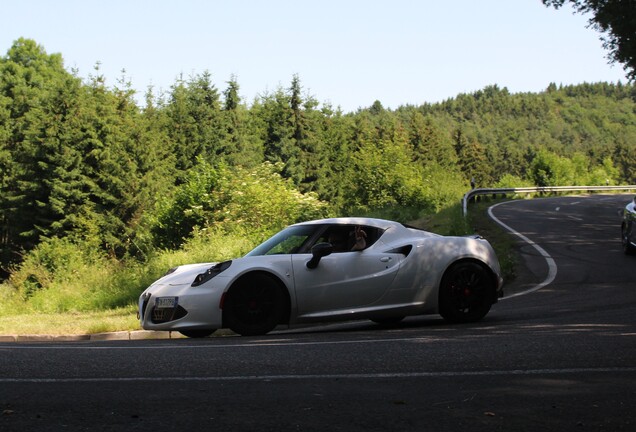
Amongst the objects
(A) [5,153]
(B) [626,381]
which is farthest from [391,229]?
(A) [5,153]

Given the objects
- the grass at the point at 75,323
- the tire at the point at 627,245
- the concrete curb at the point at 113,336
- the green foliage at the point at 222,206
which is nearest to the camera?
the concrete curb at the point at 113,336

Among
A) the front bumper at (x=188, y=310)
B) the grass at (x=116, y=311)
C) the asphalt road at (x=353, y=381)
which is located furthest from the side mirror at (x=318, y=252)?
the grass at (x=116, y=311)

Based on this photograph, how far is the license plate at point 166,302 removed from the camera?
9953 mm

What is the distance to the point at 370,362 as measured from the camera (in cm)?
706

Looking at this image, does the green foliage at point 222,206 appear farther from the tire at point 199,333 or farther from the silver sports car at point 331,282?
the silver sports car at point 331,282

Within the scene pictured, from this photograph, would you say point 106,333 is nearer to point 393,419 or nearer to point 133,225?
point 393,419

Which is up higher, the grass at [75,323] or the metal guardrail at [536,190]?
the metal guardrail at [536,190]

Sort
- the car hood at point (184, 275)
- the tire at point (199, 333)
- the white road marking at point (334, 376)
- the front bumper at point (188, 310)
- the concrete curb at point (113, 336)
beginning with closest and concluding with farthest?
the white road marking at point (334, 376), the front bumper at point (188, 310), the car hood at point (184, 275), the tire at point (199, 333), the concrete curb at point (113, 336)

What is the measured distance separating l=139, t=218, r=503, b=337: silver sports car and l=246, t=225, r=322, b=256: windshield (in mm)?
12

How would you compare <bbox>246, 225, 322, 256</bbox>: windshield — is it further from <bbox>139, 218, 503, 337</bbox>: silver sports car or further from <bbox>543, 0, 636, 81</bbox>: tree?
<bbox>543, 0, 636, 81</bbox>: tree

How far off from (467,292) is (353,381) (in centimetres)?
474

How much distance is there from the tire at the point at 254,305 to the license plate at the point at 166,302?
2.06 feet

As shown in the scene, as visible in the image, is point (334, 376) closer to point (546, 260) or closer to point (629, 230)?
point (546, 260)

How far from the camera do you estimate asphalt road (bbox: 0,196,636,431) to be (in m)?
4.79
